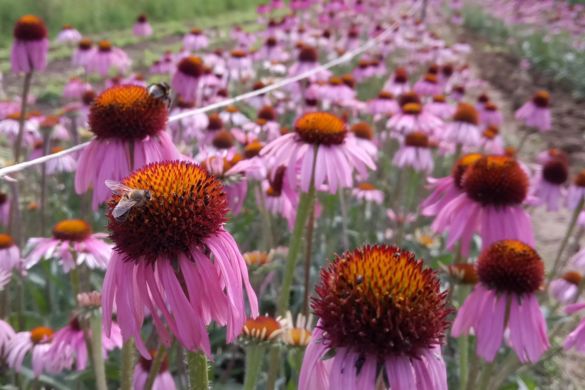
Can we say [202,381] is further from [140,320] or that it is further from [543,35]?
[543,35]

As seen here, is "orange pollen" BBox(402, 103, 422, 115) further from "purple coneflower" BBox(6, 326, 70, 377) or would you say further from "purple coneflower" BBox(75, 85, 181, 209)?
"purple coneflower" BBox(6, 326, 70, 377)

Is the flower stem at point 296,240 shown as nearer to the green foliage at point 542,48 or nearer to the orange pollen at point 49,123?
the orange pollen at point 49,123

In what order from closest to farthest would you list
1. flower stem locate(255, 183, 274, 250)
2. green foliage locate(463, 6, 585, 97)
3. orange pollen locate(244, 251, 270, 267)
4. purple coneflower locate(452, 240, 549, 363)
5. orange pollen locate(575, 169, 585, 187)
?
purple coneflower locate(452, 240, 549, 363)
orange pollen locate(244, 251, 270, 267)
flower stem locate(255, 183, 274, 250)
orange pollen locate(575, 169, 585, 187)
green foliage locate(463, 6, 585, 97)

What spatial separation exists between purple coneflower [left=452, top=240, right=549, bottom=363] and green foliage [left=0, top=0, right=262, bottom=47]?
838cm

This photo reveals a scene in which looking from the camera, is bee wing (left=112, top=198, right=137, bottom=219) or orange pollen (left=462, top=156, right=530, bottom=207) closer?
bee wing (left=112, top=198, right=137, bottom=219)

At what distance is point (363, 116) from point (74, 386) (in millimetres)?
3577

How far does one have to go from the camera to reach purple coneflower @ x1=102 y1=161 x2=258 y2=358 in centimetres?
78

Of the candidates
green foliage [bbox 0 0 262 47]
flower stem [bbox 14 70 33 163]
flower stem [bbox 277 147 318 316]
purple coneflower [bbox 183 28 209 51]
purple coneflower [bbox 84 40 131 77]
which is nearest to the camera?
flower stem [bbox 277 147 318 316]

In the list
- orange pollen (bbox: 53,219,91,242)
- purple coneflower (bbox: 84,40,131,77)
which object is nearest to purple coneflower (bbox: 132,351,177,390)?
orange pollen (bbox: 53,219,91,242)

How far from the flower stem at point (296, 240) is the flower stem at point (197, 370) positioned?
55 cm

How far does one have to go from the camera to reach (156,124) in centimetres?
136

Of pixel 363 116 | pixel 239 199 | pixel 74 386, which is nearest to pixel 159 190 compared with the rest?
Result: pixel 239 199

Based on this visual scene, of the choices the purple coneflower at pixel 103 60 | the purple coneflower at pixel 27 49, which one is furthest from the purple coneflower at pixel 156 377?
the purple coneflower at pixel 103 60

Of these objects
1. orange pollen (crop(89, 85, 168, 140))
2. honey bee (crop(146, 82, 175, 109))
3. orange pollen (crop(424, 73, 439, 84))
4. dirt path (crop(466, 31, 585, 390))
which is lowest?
dirt path (crop(466, 31, 585, 390))
